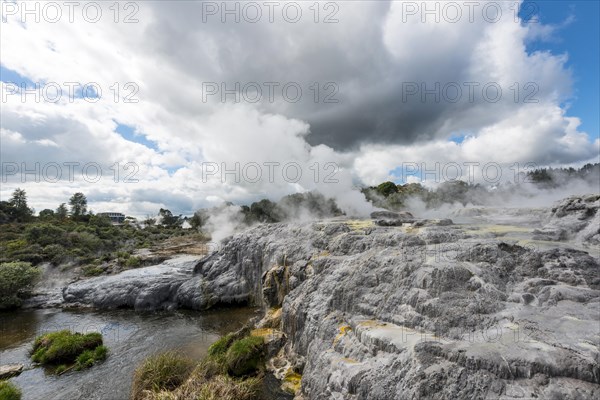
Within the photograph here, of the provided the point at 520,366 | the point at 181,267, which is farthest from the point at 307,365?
the point at 181,267

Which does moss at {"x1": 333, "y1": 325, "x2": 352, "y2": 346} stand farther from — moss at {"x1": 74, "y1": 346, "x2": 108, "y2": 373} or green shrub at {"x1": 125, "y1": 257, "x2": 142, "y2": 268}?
green shrub at {"x1": 125, "y1": 257, "x2": 142, "y2": 268}

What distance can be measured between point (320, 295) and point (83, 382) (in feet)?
38.0

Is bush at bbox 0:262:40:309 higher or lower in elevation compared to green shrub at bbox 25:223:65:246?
lower

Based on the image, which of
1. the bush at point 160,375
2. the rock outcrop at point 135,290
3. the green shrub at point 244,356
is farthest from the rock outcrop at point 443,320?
the rock outcrop at point 135,290

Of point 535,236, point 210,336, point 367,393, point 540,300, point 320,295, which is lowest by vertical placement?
point 210,336

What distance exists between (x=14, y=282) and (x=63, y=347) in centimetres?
1585

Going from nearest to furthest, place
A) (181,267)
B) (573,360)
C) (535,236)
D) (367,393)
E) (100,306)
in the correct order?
1. (573,360)
2. (367,393)
3. (535,236)
4. (100,306)
5. (181,267)

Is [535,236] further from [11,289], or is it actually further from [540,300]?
[11,289]

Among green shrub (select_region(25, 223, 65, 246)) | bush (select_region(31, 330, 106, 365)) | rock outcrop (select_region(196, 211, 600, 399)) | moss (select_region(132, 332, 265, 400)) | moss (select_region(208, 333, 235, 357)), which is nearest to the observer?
rock outcrop (select_region(196, 211, 600, 399))

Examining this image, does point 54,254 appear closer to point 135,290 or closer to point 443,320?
point 135,290

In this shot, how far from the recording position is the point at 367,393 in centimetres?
827

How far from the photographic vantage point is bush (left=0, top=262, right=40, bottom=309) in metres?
26.0

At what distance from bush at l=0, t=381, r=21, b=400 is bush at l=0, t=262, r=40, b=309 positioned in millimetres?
18171

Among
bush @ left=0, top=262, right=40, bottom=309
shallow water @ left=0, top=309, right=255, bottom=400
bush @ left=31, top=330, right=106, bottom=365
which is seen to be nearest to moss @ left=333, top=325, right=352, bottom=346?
shallow water @ left=0, top=309, right=255, bottom=400
